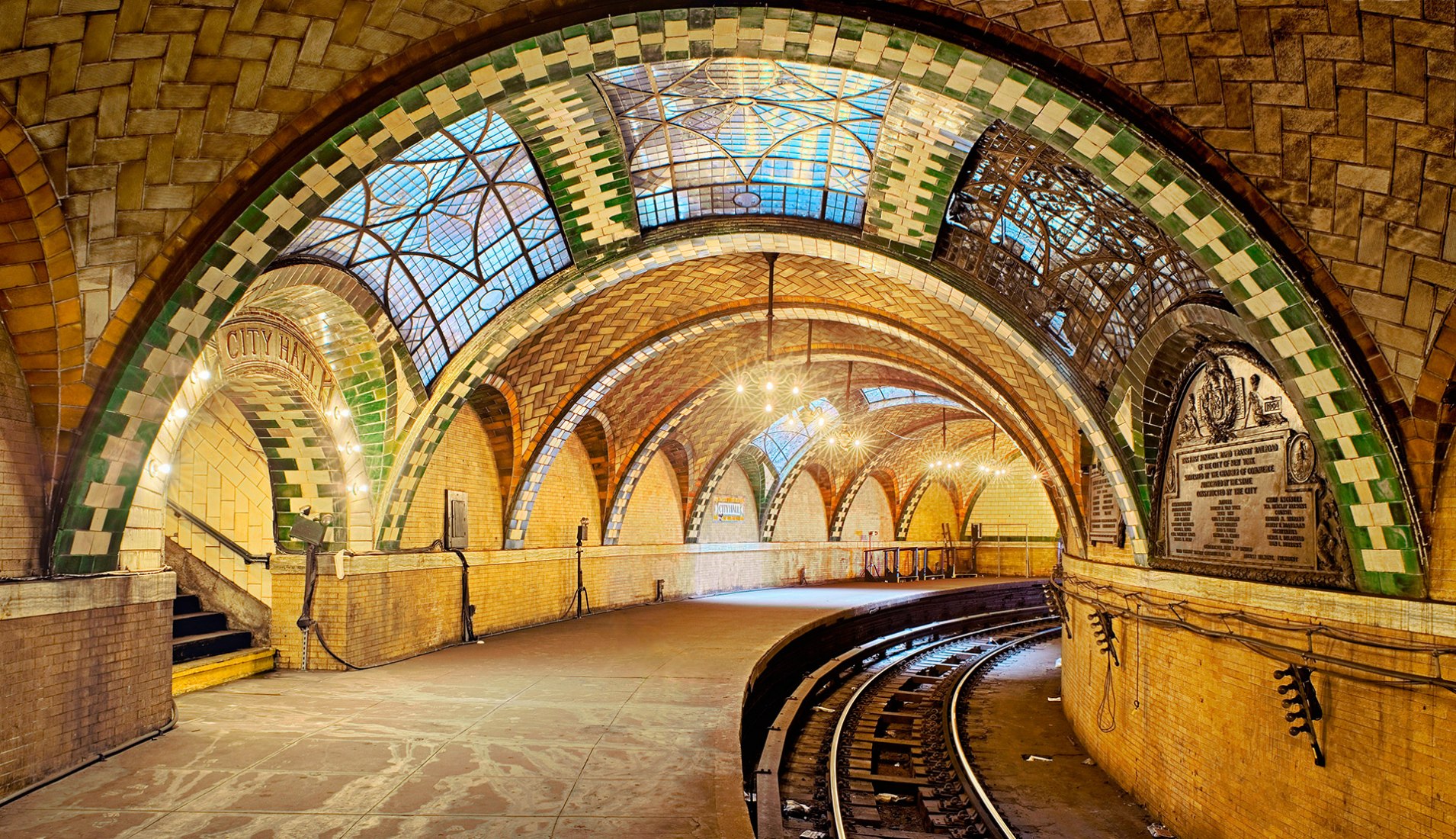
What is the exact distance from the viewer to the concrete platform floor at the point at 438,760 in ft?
16.6

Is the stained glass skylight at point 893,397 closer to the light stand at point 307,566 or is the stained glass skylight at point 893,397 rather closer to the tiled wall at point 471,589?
the tiled wall at point 471,589

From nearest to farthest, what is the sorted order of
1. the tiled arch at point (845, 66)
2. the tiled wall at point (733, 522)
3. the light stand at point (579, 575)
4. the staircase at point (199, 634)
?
1. the tiled arch at point (845, 66)
2. the staircase at point (199, 634)
3. the light stand at point (579, 575)
4. the tiled wall at point (733, 522)

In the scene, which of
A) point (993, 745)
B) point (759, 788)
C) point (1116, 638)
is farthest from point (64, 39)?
point (993, 745)

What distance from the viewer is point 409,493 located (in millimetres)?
10797

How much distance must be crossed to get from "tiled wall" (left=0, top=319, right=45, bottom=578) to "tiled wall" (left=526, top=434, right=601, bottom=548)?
8.94m

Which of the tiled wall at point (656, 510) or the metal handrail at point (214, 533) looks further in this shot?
the tiled wall at point (656, 510)

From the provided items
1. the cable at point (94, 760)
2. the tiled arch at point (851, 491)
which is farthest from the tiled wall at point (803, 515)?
→ the cable at point (94, 760)

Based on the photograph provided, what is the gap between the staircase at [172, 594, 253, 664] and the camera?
29.9ft

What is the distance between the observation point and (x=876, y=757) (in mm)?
10469

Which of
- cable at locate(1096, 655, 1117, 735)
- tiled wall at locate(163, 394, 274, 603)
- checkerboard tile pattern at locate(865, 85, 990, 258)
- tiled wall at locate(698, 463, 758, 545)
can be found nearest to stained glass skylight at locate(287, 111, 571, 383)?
tiled wall at locate(163, 394, 274, 603)

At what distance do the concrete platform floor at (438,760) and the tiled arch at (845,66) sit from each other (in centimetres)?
165

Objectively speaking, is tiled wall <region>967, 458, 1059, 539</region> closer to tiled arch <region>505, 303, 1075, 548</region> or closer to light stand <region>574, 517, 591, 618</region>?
tiled arch <region>505, 303, 1075, 548</region>

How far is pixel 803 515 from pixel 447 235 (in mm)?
17644

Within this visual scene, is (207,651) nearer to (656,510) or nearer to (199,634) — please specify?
(199,634)
